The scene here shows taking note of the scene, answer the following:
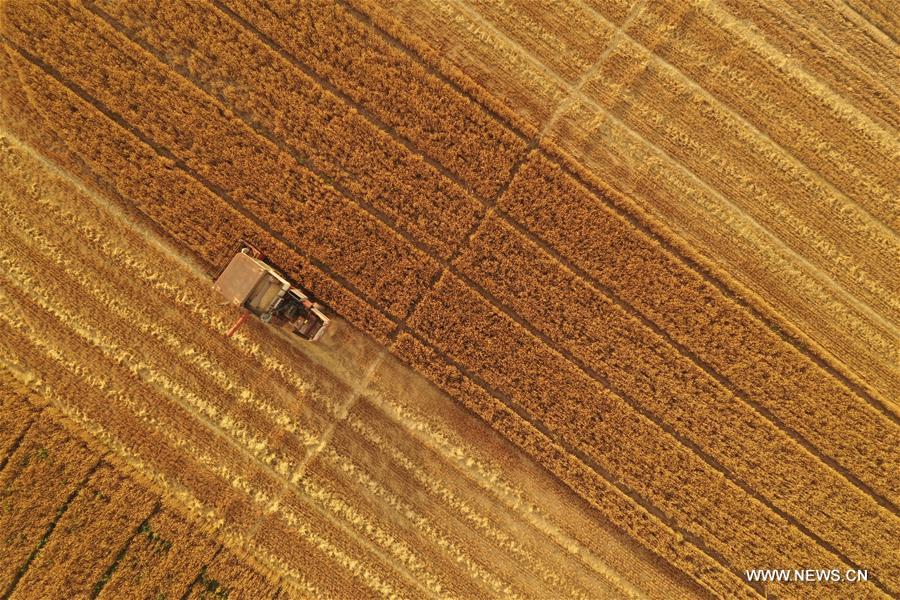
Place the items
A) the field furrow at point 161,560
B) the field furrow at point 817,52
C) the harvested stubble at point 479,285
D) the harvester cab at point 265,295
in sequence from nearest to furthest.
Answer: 1. the harvester cab at point 265,295
2. the field furrow at point 161,560
3. the harvested stubble at point 479,285
4. the field furrow at point 817,52

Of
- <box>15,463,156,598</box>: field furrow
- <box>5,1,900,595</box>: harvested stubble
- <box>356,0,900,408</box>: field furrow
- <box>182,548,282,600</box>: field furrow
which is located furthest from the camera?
<box>356,0,900,408</box>: field furrow

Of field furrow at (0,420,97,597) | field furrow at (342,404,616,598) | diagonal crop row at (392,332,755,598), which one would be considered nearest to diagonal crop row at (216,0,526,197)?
diagonal crop row at (392,332,755,598)

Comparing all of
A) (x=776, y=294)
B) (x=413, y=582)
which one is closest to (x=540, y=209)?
(x=776, y=294)

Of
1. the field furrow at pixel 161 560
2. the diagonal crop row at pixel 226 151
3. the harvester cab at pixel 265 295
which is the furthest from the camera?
the diagonal crop row at pixel 226 151

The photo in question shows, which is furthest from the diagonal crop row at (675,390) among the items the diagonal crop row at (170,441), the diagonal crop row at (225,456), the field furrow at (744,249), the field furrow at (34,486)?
the field furrow at (34,486)

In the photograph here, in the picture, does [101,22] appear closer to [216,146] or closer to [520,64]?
[216,146]

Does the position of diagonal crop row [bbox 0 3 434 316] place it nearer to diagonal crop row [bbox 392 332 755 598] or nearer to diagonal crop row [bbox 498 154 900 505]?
diagonal crop row [bbox 392 332 755 598]

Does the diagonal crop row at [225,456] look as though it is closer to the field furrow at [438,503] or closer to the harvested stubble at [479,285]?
the harvested stubble at [479,285]
